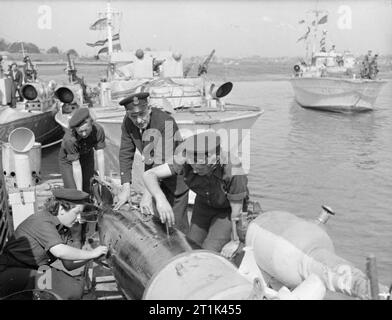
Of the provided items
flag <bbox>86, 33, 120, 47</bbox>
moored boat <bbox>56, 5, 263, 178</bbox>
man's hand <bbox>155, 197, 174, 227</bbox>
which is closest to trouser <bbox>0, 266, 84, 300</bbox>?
man's hand <bbox>155, 197, 174, 227</bbox>

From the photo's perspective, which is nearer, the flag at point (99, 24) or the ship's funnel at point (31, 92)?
the ship's funnel at point (31, 92)

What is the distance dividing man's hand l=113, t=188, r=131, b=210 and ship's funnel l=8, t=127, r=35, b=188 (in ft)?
7.54

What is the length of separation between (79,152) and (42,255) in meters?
1.94

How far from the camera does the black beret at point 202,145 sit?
3564 mm

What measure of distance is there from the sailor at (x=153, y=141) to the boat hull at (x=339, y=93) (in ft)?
73.9

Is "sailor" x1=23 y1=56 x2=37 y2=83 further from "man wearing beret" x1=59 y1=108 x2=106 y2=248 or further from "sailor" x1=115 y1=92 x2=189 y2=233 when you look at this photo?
"sailor" x1=115 y1=92 x2=189 y2=233

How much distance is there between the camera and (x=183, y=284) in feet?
9.26

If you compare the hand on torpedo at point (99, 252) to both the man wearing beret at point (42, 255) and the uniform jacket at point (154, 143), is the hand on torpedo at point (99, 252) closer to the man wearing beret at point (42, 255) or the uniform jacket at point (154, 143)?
the man wearing beret at point (42, 255)

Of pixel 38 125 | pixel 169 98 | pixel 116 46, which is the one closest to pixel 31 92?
pixel 38 125

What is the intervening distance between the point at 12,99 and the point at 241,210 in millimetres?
11768

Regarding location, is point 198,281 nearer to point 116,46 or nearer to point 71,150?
point 71,150

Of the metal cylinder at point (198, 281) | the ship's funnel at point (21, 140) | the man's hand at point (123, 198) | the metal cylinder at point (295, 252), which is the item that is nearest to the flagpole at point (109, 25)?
the ship's funnel at point (21, 140)
